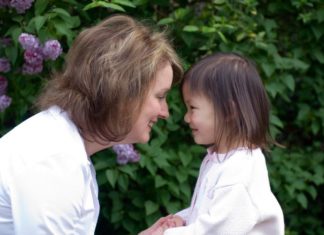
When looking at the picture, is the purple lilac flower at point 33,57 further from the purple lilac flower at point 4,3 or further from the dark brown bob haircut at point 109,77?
the dark brown bob haircut at point 109,77

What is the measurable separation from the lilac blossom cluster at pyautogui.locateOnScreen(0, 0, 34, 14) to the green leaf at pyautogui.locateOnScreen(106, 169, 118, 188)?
780mm

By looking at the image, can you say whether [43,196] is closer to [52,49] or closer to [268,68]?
[52,49]

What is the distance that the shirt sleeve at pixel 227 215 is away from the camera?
224cm

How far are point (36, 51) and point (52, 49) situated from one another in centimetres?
8

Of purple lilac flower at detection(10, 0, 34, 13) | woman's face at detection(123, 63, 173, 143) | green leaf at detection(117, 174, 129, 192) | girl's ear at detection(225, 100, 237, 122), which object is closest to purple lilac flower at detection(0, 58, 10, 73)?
purple lilac flower at detection(10, 0, 34, 13)

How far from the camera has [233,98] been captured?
7.90 feet

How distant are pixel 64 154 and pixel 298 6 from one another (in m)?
2.27

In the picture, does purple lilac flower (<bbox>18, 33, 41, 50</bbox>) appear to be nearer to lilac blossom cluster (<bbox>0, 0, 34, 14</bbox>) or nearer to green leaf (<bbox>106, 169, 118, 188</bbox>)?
lilac blossom cluster (<bbox>0, 0, 34, 14</bbox>)

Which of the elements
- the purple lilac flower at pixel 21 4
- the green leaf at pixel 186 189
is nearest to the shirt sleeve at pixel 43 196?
the purple lilac flower at pixel 21 4

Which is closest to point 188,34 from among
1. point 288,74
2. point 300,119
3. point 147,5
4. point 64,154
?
point 147,5

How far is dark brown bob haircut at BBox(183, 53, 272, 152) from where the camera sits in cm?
240

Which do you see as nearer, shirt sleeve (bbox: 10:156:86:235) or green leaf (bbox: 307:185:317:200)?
shirt sleeve (bbox: 10:156:86:235)

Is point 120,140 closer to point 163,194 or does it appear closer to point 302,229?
point 163,194

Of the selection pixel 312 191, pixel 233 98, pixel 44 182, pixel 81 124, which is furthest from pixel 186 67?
pixel 44 182
